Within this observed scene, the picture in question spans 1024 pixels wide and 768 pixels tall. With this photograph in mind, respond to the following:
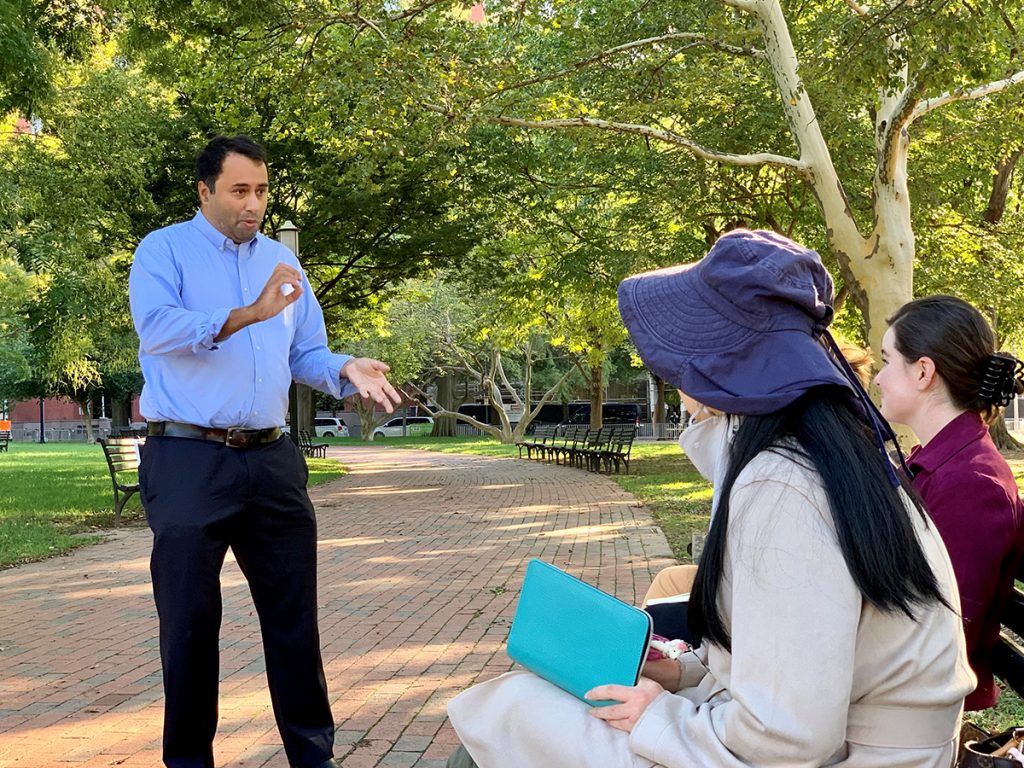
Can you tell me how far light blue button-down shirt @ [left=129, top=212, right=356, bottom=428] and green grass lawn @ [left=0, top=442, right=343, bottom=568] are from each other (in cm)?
752

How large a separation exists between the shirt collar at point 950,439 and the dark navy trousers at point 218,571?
74.8 inches

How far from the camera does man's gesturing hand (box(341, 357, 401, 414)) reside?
3.43 m

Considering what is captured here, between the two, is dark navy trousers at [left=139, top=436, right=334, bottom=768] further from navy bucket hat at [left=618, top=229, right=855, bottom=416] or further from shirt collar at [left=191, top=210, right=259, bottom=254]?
navy bucket hat at [left=618, top=229, right=855, bottom=416]

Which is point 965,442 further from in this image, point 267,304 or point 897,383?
point 267,304

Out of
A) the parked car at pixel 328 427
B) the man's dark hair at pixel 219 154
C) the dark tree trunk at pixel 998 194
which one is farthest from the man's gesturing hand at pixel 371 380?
the parked car at pixel 328 427

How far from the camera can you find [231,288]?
3.60m

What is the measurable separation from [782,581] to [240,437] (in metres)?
2.15

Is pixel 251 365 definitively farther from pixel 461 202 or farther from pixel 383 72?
pixel 461 202

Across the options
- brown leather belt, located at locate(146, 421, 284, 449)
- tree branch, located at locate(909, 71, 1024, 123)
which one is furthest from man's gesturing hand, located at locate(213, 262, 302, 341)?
tree branch, located at locate(909, 71, 1024, 123)

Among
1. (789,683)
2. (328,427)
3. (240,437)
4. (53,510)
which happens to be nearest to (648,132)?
(53,510)

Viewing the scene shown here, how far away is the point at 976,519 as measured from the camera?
2670 mm

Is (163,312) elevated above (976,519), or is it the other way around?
(163,312)

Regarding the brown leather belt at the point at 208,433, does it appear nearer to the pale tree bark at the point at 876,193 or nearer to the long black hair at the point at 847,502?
the long black hair at the point at 847,502

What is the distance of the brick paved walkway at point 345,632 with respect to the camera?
443 cm
